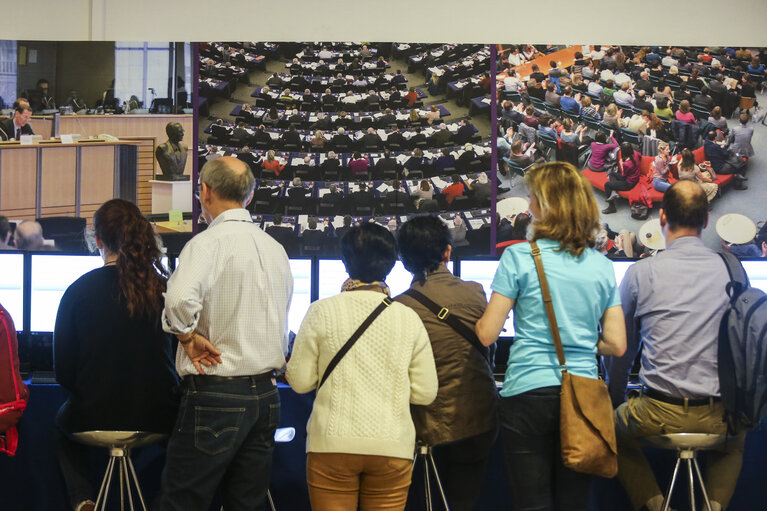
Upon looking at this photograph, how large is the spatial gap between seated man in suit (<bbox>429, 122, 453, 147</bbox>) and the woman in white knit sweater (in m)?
2.28

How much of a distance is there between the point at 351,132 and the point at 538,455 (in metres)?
2.57

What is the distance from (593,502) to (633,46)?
262 centimetres

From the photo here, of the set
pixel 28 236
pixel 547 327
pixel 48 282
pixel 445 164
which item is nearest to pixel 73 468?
pixel 48 282

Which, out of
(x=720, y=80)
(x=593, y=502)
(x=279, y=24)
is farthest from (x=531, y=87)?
(x=593, y=502)

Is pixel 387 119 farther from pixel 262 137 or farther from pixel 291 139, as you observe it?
pixel 262 137

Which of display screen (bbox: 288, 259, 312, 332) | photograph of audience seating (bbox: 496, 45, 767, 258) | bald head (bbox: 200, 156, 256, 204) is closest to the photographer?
bald head (bbox: 200, 156, 256, 204)

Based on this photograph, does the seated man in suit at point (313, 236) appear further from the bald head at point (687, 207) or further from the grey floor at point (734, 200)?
the bald head at point (687, 207)

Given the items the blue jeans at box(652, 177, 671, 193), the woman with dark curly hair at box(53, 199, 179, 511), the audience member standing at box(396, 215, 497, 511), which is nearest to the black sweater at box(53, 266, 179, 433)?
the woman with dark curly hair at box(53, 199, 179, 511)

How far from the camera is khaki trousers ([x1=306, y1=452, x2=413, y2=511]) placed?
6.45 feet

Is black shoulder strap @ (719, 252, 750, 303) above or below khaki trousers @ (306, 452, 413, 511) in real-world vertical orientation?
above

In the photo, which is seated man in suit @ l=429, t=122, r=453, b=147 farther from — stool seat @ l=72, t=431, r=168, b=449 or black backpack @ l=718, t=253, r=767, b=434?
stool seat @ l=72, t=431, r=168, b=449

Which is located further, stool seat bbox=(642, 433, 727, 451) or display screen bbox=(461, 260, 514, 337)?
display screen bbox=(461, 260, 514, 337)

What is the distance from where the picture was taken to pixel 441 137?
13.8 ft

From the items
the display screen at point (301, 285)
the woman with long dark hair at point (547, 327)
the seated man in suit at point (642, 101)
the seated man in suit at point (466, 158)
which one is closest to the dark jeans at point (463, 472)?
the woman with long dark hair at point (547, 327)
